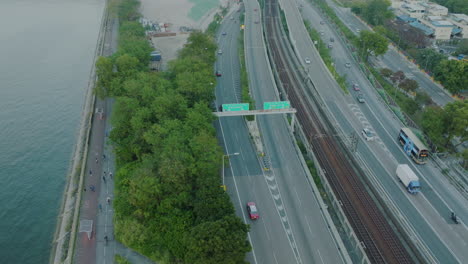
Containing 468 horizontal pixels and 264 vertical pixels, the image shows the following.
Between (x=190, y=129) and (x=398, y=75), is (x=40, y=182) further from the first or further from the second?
(x=398, y=75)

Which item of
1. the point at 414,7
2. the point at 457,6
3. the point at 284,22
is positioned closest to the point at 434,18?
the point at 414,7

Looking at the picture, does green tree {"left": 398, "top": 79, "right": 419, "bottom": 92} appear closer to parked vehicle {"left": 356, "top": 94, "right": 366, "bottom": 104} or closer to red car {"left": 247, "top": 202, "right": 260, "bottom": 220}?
parked vehicle {"left": 356, "top": 94, "right": 366, "bottom": 104}

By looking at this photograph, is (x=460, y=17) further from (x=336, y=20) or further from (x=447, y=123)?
(x=447, y=123)

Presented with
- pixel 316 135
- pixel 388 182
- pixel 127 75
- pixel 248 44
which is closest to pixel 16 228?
pixel 127 75

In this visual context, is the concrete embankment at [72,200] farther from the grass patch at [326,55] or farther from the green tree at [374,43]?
the green tree at [374,43]

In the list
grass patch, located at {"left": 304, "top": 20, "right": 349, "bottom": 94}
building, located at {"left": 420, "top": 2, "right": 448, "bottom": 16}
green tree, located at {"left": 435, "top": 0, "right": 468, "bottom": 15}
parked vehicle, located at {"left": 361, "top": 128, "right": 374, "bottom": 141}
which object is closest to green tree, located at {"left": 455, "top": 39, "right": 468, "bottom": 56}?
building, located at {"left": 420, "top": 2, "right": 448, "bottom": 16}

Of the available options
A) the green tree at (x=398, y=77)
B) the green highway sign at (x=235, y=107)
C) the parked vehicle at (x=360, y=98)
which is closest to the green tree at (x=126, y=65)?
the green highway sign at (x=235, y=107)
